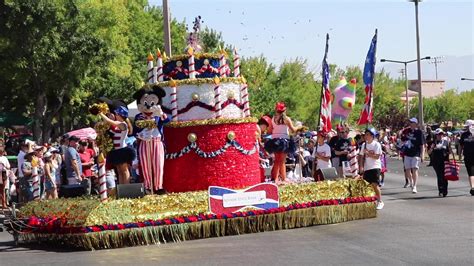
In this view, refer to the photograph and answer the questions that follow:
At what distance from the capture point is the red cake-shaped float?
1477 centimetres

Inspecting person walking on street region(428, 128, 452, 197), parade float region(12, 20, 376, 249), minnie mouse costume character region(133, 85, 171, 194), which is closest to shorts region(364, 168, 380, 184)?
parade float region(12, 20, 376, 249)

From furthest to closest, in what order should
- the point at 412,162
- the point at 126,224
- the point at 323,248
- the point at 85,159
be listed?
1. the point at 412,162
2. the point at 85,159
3. the point at 126,224
4. the point at 323,248

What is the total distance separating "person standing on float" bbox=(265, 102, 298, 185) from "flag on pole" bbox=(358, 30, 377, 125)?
11.0ft

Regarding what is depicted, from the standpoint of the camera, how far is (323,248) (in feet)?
39.5

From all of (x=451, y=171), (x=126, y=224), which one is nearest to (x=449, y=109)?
(x=451, y=171)

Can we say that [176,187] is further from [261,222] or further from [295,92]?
[295,92]

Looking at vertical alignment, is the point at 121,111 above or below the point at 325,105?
below

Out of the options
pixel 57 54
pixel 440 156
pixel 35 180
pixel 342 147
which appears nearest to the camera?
pixel 35 180

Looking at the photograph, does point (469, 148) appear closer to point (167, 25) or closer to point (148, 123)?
point (167, 25)

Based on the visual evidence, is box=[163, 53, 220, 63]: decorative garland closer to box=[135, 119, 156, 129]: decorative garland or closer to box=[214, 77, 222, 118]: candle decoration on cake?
box=[214, 77, 222, 118]: candle decoration on cake

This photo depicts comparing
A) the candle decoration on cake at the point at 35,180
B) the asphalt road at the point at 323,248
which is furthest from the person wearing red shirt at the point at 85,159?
the asphalt road at the point at 323,248

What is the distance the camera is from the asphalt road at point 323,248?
1095 cm

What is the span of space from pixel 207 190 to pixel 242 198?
0.58m

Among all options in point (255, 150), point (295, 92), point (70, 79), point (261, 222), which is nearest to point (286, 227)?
point (261, 222)
